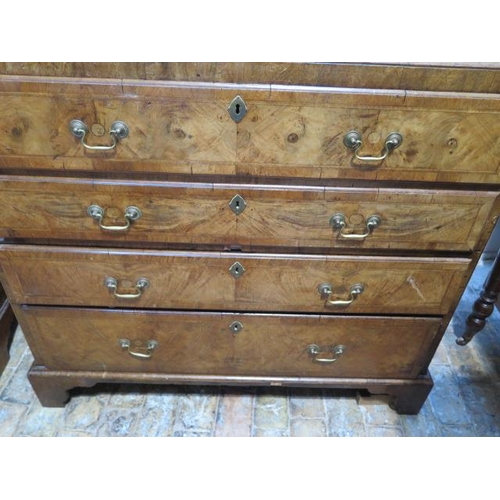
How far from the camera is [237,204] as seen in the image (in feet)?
2.89

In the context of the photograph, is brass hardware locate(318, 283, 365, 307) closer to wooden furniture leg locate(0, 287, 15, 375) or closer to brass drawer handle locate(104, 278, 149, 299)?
brass drawer handle locate(104, 278, 149, 299)

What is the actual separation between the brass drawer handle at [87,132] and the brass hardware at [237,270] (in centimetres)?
37

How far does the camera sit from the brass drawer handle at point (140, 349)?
45.1 inches

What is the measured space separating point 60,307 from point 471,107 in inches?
39.7

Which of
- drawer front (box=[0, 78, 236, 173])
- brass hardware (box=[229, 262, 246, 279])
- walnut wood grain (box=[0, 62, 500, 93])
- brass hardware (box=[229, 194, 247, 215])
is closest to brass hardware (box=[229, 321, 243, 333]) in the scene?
brass hardware (box=[229, 262, 246, 279])

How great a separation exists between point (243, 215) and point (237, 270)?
0.15m

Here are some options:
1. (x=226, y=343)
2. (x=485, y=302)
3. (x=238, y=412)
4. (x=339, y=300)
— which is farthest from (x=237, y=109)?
(x=485, y=302)

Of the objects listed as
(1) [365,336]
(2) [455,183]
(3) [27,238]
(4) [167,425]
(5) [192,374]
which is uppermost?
(2) [455,183]

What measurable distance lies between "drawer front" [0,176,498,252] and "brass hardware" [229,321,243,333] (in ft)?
0.79

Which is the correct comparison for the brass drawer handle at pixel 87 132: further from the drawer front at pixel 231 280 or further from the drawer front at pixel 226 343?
the drawer front at pixel 226 343

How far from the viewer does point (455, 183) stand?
0.86m
